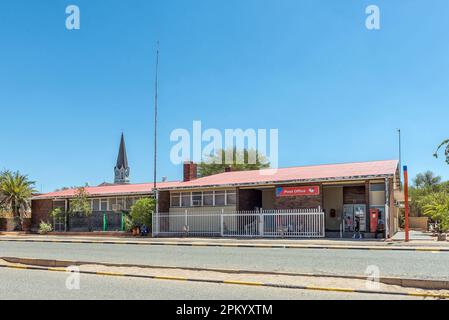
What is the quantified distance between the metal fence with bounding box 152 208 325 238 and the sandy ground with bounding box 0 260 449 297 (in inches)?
549

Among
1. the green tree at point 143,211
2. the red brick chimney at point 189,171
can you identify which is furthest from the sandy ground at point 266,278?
the red brick chimney at point 189,171

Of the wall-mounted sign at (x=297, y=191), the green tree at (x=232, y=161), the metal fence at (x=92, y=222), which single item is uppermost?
the green tree at (x=232, y=161)

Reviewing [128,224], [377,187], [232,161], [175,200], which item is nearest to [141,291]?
[377,187]

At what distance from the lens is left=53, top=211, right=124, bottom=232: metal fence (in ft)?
112

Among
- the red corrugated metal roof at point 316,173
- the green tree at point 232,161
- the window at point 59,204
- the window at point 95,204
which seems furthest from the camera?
the green tree at point 232,161

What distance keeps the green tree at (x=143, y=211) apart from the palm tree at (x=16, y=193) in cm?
1573

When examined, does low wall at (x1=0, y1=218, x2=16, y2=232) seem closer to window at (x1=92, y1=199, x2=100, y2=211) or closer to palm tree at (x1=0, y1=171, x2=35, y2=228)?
palm tree at (x1=0, y1=171, x2=35, y2=228)

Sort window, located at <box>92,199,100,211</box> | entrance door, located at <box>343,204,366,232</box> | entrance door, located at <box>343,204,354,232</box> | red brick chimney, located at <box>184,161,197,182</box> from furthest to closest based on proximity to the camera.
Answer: window, located at <box>92,199,100,211</box> → red brick chimney, located at <box>184,161,197,182</box> → entrance door, located at <box>343,204,354,232</box> → entrance door, located at <box>343,204,366,232</box>

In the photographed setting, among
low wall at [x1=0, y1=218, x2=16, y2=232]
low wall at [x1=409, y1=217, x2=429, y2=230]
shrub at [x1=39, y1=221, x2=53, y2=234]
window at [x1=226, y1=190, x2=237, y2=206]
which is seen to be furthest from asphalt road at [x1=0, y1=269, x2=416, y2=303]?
low wall at [x1=409, y1=217, x2=429, y2=230]

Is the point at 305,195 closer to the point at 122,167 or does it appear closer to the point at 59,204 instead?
the point at 59,204

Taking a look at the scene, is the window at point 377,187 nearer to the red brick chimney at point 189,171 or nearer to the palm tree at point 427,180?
the red brick chimney at point 189,171

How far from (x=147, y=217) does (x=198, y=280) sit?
21.0 meters

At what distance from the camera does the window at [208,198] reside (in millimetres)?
30264
